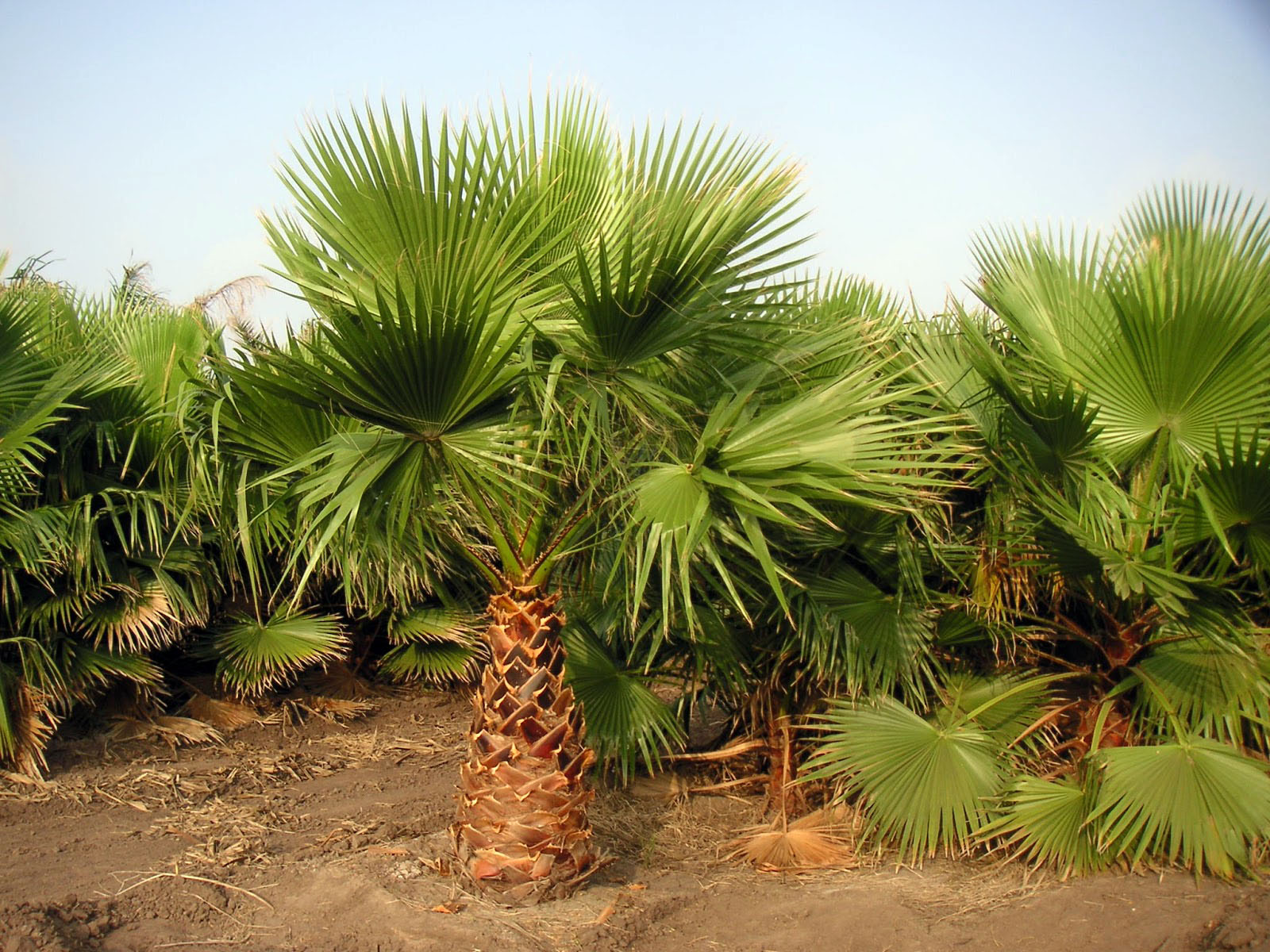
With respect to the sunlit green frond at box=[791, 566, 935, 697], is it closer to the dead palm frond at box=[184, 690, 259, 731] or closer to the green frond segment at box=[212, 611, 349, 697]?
the green frond segment at box=[212, 611, 349, 697]

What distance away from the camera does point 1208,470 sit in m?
4.38

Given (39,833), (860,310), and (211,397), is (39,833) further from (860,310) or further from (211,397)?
(860,310)

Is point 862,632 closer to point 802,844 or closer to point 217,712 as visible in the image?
point 802,844

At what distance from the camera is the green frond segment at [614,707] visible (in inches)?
225

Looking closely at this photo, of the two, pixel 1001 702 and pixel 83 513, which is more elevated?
pixel 83 513

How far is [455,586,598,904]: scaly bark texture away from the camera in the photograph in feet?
14.8

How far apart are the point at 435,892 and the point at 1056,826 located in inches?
111

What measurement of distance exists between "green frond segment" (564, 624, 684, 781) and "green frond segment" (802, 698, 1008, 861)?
989 millimetres

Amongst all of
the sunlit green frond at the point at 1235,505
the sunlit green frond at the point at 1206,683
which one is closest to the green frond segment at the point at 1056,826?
the sunlit green frond at the point at 1206,683

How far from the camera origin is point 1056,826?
16.0ft

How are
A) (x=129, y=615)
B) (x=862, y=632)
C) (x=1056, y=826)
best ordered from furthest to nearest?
(x=129, y=615) < (x=862, y=632) < (x=1056, y=826)

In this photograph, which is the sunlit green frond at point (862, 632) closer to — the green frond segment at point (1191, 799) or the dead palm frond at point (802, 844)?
the dead palm frond at point (802, 844)

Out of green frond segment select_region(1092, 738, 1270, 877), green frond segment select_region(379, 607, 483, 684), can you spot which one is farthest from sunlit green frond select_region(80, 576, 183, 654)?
green frond segment select_region(1092, 738, 1270, 877)

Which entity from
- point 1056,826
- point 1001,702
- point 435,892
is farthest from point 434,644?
point 1056,826
